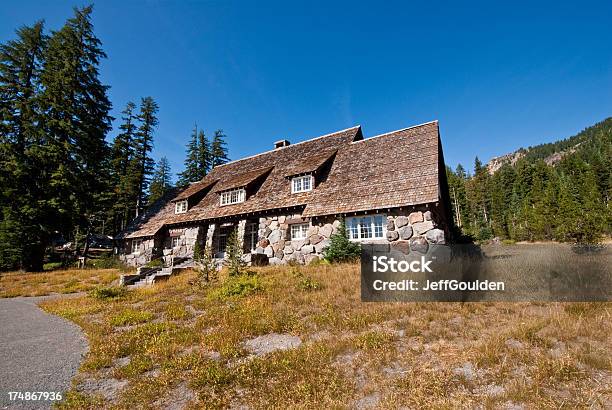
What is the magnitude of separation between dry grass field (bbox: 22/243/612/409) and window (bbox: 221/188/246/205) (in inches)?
530

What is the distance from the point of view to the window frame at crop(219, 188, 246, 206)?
2266 centimetres

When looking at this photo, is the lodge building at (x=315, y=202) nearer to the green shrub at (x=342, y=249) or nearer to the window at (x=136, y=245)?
the window at (x=136, y=245)

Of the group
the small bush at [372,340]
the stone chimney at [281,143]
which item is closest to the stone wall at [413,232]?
the small bush at [372,340]

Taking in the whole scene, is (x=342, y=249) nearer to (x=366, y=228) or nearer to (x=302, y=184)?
(x=366, y=228)

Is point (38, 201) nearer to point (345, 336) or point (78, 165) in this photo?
point (78, 165)

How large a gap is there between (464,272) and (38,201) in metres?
30.6

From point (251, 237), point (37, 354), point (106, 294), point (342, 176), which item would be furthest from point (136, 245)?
point (37, 354)

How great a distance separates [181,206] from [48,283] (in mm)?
10358

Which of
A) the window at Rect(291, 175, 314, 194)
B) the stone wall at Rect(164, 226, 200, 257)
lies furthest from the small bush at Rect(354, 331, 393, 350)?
the stone wall at Rect(164, 226, 200, 257)

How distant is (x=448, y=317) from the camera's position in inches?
302

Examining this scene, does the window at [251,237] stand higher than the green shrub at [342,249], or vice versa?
the window at [251,237]

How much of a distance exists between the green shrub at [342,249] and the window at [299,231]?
286 centimetres

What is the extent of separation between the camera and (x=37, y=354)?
6875mm

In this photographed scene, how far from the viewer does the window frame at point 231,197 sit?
22656 mm
